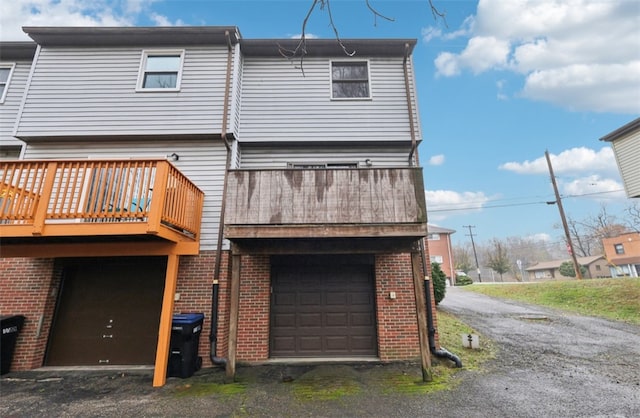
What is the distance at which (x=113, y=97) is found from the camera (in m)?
7.06

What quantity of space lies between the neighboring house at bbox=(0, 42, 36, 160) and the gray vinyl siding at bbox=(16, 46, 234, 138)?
2.80 ft

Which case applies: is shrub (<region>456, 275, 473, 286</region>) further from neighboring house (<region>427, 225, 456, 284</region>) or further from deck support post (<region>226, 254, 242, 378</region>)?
deck support post (<region>226, 254, 242, 378</region>)

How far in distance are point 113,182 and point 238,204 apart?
215 cm

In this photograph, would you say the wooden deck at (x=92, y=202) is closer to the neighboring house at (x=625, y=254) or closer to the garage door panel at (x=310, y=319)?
the garage door panel at (x=310, y=319)

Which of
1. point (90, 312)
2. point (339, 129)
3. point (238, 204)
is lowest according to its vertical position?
point (90, 312)

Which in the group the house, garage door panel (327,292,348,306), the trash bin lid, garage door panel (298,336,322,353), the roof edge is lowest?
garage door panel (298,336,322,353)

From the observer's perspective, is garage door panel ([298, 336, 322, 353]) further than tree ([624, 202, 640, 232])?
No

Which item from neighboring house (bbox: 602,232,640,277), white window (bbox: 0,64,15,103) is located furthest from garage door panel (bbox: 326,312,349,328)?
neighboring house (bbox: 602,232,640,277)

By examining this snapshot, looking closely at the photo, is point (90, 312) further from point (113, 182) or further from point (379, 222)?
point (379, 222)

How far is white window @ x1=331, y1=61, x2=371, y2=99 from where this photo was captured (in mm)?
7766

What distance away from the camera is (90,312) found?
6219 mm

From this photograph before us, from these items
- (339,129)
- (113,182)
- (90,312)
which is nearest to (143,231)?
(113,182)

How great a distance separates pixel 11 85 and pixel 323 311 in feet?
33.1

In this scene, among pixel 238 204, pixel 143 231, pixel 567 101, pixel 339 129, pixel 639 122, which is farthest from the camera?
pixel 567 101
